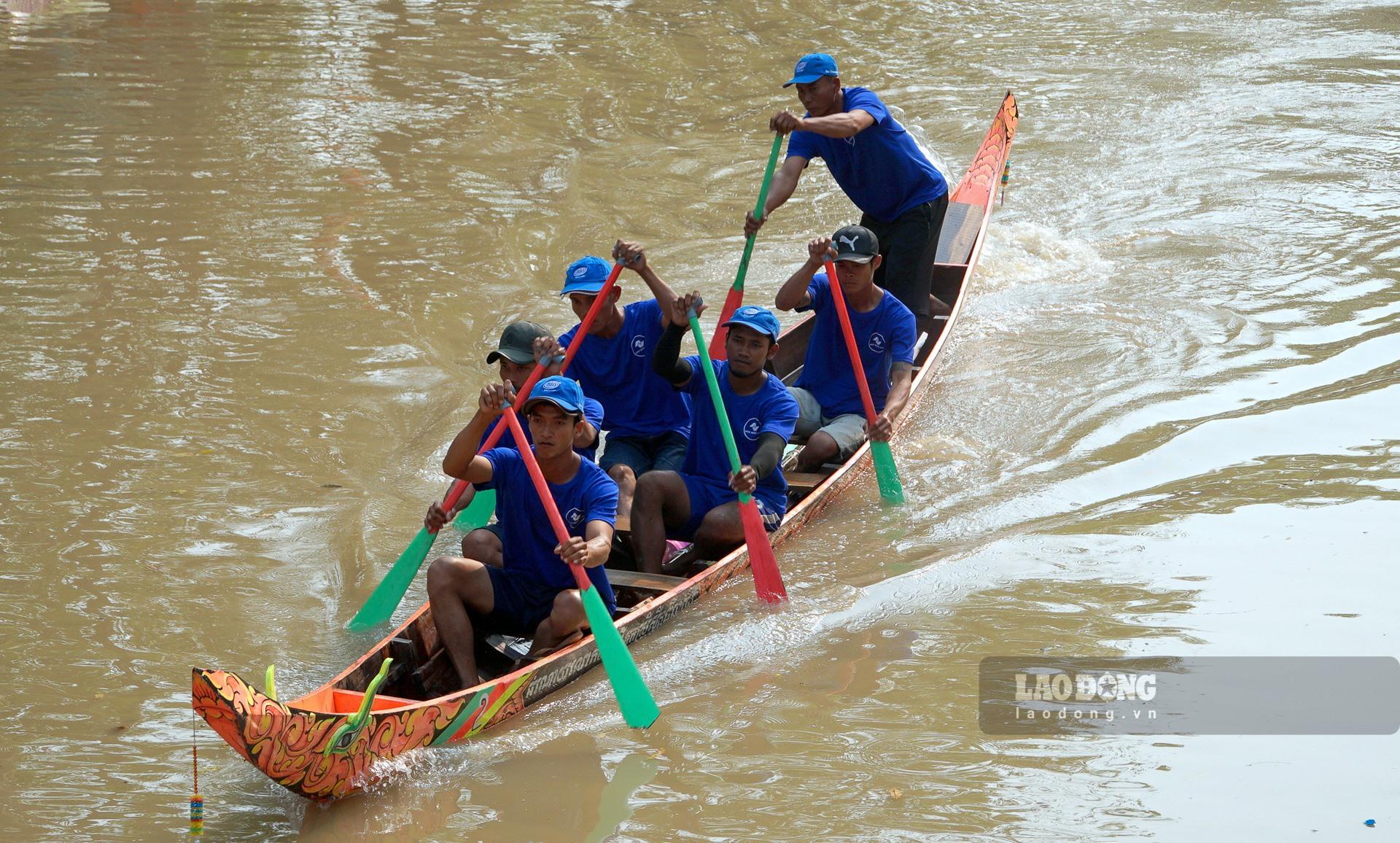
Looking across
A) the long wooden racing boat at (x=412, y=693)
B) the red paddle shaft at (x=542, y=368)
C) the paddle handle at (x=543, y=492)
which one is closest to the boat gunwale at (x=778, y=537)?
the long wooden racing boat at (x=412, y=693)

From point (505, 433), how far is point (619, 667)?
1384 mm

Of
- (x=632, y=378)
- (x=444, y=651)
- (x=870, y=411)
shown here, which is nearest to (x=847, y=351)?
(x=870, y=411)

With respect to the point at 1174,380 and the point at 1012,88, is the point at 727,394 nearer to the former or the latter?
the point at 1174,380

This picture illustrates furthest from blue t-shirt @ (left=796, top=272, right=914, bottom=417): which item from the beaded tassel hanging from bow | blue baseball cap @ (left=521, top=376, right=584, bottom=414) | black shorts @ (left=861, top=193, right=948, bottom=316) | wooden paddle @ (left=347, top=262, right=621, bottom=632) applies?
the beaded tassel hanging from bow

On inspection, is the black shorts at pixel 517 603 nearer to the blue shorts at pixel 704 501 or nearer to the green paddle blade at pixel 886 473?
the blue shorts at pixel 704 501

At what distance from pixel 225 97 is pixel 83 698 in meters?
10.2

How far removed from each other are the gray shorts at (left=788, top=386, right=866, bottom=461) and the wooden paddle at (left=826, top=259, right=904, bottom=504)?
0.58 ft

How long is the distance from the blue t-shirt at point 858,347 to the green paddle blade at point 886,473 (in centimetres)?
39

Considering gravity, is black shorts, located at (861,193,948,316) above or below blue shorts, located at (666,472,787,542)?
above

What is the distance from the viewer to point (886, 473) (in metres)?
7.07

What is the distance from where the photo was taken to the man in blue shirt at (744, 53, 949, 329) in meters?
7.60

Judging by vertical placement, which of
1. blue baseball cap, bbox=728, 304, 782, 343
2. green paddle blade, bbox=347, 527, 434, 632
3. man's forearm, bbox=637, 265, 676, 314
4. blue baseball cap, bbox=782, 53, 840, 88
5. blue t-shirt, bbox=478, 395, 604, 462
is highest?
blue baseball cap, bbox=782, 53, 840, 88

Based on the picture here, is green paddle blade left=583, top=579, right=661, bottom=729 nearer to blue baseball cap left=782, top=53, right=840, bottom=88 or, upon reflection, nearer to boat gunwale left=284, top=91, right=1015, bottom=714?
boat gunwale left=284, top=91, right=1015, bottom=714

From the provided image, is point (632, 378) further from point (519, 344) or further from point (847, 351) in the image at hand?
point (847, 351)
